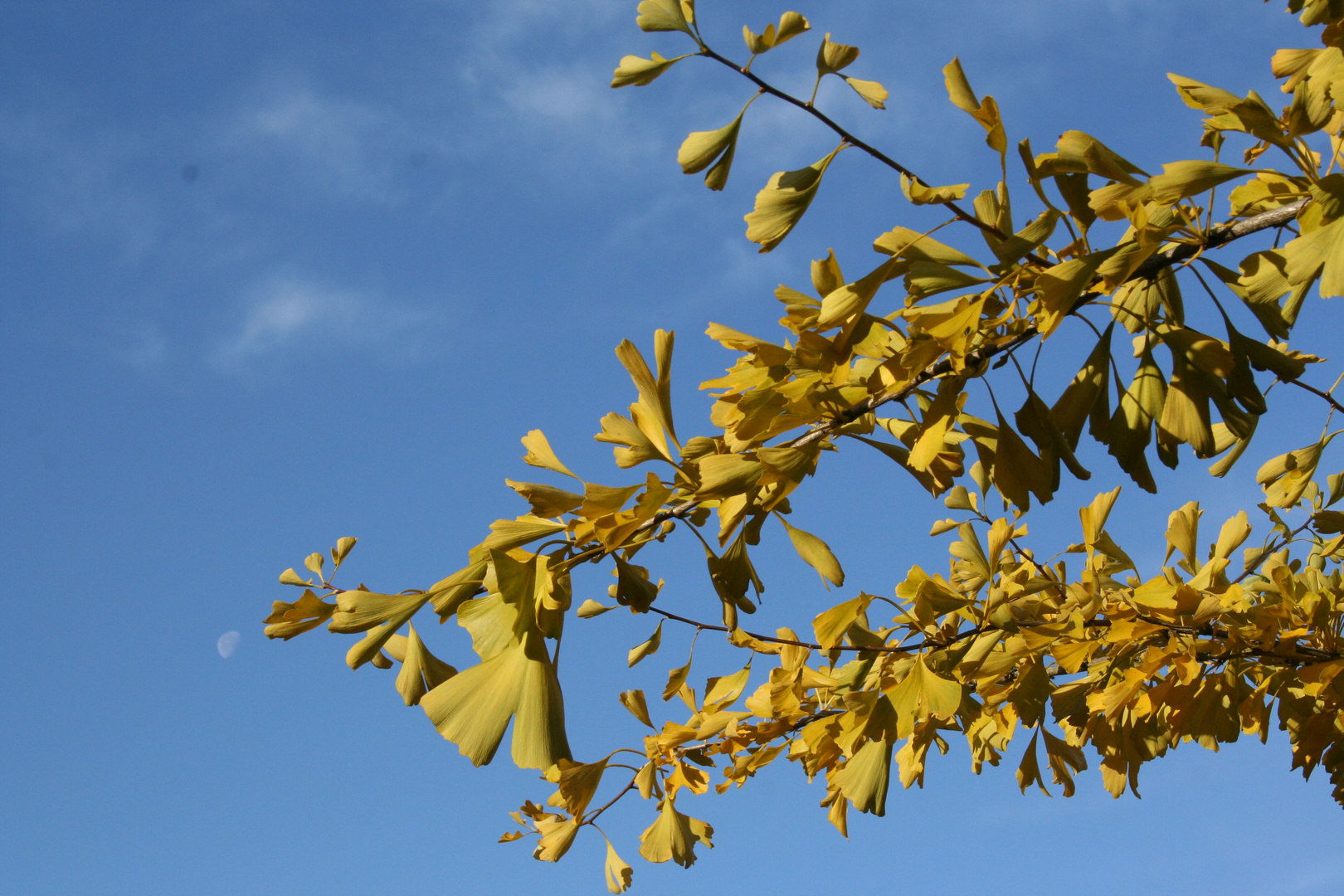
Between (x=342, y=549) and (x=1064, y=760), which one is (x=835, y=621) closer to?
(x=342, y=549)

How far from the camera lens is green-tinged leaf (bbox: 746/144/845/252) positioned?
1685 millimetres

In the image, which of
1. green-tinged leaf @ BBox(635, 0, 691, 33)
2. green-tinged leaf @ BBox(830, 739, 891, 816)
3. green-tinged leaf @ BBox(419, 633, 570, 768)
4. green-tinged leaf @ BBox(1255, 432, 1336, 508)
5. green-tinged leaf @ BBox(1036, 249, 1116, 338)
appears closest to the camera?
green-tinged leaf @ BBox(1036, 249, 1116, 338)

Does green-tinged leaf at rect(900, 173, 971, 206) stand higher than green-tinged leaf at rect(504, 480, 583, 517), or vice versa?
green-tinged leaf at rect(900, 173, 971, 206)

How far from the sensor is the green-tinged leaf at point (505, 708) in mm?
1529

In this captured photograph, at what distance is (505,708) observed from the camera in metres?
1.56

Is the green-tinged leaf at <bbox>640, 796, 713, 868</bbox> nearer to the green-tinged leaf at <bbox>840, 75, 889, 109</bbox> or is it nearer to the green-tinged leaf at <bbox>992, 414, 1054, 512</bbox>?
the green-tinged leaf at <bbox>992, 414, 1054, 512</bbox>

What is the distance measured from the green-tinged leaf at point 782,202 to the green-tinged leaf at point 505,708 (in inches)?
32.8

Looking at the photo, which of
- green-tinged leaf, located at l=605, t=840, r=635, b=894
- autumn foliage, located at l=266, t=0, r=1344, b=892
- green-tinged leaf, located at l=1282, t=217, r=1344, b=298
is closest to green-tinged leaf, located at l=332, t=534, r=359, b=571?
autumn foliage, located at l=266, t=0, r=1344, b=892

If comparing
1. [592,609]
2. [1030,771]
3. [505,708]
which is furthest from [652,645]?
[1030,771]

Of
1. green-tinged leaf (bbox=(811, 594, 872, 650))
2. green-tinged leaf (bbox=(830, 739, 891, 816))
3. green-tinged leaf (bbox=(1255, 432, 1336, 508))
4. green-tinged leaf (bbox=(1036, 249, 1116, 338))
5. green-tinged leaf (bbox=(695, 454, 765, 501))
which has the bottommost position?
green-tinged leaf (bbox=(830, 739, 891, 816))

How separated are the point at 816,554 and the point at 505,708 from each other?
0.65 m

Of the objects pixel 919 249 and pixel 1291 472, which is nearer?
pixel 919 249

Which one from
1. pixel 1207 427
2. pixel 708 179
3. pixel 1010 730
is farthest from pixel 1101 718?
pixel 708 179

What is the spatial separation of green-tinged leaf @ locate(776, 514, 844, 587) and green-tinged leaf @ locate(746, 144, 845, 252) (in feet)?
1.74
